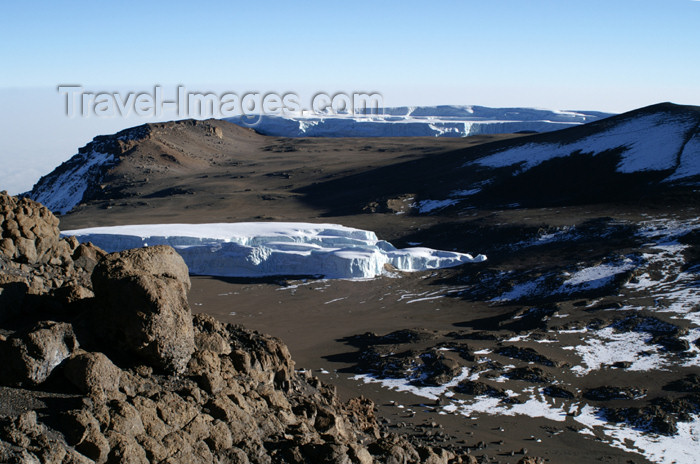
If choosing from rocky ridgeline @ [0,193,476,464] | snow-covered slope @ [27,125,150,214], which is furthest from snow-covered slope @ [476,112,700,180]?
snow-covered slope @ [27,125,150,214]

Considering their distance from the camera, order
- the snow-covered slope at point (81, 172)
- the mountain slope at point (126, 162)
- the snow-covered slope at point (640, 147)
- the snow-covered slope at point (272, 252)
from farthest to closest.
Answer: the snow-covered slope at point (81, 172), the mountain slope at point (126, 162), the snow-covered slope at point (640, 147), the snow-covered slope at point (272, 252)

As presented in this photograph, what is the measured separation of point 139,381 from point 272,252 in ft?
58.3

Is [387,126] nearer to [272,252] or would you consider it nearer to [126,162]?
[126,162]

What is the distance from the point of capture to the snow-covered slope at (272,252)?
24.7 metres

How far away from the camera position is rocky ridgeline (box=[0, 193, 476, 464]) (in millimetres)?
6492

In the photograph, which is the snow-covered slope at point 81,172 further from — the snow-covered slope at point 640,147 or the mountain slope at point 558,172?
the snow-covered slope at point 640,147

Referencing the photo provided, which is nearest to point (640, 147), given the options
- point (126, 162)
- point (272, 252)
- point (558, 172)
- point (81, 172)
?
point (558, 172)

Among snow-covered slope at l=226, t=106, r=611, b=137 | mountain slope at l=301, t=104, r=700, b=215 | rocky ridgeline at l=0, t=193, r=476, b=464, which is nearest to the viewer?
rocky ridgeline at l=0, t=193, r=476, b=464

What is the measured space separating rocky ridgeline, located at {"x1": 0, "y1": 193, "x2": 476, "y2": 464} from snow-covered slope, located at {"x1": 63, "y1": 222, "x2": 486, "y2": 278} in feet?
48.9

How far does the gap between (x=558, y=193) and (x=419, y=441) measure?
27174mm

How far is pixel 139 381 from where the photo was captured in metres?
7.45

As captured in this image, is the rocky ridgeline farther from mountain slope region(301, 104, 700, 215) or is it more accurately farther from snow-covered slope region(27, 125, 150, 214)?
snow-covered slope region(27, 125, 150, 214)

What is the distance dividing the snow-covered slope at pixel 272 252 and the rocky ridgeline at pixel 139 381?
587 inches

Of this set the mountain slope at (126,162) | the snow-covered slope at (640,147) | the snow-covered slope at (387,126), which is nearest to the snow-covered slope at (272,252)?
the snow-covered slope at (640,147)
